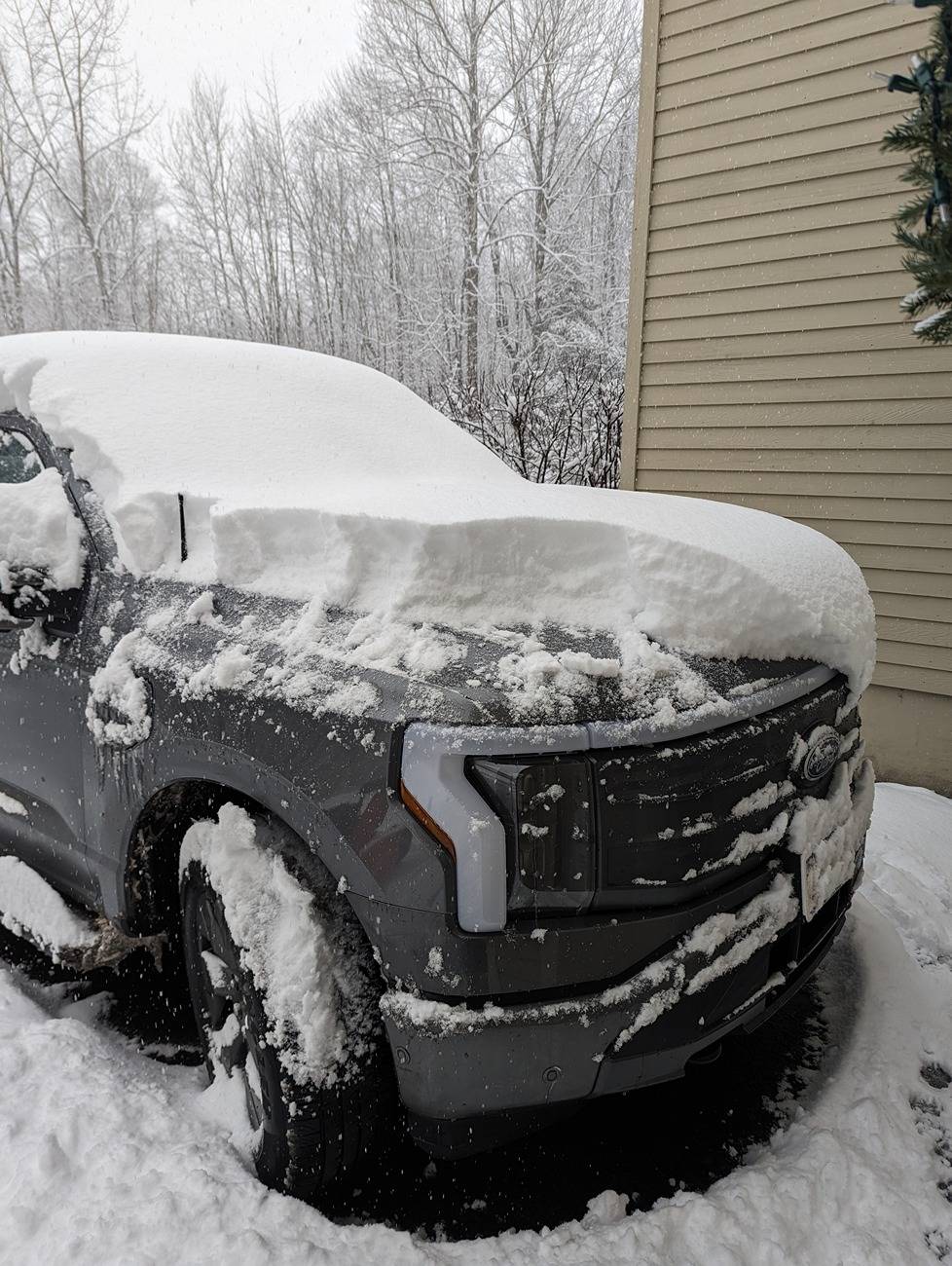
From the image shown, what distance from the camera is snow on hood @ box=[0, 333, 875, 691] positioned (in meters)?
1.67

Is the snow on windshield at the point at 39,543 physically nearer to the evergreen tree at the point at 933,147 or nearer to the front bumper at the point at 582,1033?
the front bumper at the point at 582,1033

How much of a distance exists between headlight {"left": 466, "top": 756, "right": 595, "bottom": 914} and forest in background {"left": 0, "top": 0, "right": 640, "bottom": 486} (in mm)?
13279

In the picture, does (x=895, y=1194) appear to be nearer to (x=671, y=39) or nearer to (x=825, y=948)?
(x=825, y=948)

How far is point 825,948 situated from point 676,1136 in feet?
1.90

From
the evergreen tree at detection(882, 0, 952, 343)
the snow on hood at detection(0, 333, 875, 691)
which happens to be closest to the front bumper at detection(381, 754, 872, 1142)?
the snow on hood at detection(0, 333, 875, 691)

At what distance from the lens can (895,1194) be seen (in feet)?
5.41

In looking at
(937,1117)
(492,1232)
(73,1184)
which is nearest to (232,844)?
(73,1184)

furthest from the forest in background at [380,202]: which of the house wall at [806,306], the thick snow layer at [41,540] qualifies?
the thick snow layer at [41,540]

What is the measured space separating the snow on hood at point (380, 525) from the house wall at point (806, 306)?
240 centimetres

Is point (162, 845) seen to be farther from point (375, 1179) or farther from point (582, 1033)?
point (582, 1033)

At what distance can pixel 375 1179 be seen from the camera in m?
1.73

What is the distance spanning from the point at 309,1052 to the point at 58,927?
983mm

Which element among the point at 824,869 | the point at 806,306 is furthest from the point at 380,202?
the point at 824,869

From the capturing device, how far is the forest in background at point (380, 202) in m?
17.0
